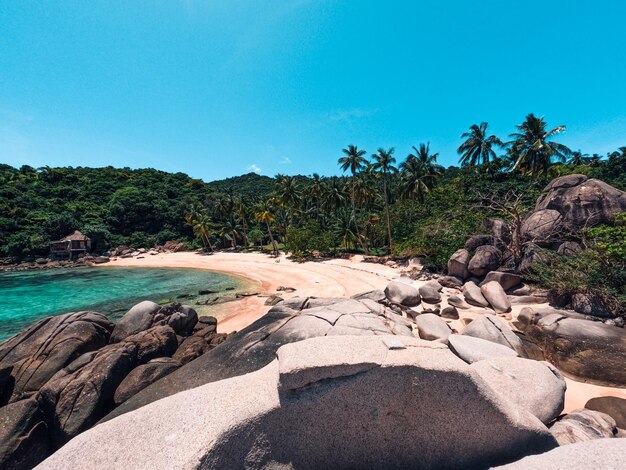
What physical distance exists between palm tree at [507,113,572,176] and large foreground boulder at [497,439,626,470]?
133 ft

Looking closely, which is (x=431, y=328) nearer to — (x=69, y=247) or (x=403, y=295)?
(x=403, y=295)

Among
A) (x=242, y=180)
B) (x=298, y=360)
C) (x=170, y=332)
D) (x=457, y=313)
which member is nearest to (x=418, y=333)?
(x=457, y=313)

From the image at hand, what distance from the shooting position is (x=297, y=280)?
24.3m

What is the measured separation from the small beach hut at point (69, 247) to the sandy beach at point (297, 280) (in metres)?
11.0

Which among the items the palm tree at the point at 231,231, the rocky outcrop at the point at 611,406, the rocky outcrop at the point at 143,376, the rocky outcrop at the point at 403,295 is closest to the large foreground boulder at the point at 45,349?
the rocky outcrop at the point at 143,376

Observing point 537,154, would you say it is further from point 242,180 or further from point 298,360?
point 242,180

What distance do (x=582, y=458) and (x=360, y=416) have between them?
8.91 ft

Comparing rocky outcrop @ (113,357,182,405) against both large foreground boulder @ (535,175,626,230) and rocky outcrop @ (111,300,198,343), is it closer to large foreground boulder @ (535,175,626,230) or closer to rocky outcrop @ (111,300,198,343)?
rocky outcrop @ (111,300,198,343)

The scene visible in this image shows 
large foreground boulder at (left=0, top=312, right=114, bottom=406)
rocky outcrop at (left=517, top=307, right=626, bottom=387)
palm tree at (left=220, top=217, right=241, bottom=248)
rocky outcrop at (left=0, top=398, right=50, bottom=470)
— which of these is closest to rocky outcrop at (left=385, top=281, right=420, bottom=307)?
rocky outcrop at (left=517, top=307, right=626, bottom=387)

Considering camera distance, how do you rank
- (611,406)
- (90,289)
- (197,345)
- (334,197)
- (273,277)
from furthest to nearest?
(334,197) < (90,289) < (273,277) < (197,345) < (611,406)

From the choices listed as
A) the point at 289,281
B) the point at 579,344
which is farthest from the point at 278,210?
the point at 579,344

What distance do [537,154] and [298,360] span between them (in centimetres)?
4417

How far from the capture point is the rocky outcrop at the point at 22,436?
547 cm

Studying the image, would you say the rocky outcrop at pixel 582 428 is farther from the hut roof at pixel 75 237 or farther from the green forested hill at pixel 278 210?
the hut roof at pixel 75 237
